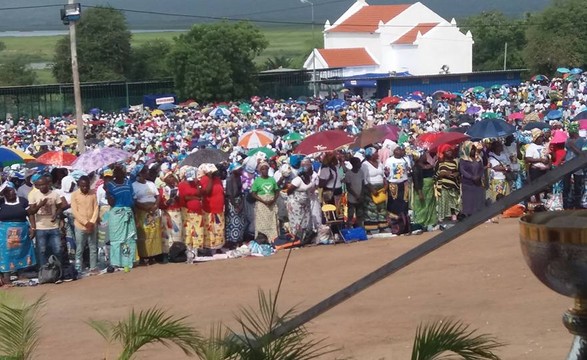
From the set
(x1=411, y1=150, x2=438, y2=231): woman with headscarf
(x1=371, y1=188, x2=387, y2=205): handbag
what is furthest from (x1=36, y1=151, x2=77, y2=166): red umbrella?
(x1=411, y1=150, x2=438, y2=231): woman with headscarf

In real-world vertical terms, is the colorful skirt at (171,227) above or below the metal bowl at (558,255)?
below

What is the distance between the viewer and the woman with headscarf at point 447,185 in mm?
13977

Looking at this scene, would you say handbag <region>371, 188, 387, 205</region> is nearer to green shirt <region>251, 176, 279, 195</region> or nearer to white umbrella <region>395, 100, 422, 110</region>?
green shirt <region>251, 176, 279, 195</region>

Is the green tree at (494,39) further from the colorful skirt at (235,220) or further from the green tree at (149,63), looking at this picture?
the colorful skirt at (235,220)

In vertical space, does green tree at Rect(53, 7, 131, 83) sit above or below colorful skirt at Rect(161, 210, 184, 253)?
above

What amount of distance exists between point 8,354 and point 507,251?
841 cm

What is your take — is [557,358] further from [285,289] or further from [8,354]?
[8,354]

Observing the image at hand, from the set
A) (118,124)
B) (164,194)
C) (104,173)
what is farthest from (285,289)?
(118,124)

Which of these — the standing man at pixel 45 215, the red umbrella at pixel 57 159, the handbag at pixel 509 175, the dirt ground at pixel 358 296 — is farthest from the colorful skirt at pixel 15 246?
the handbag at pixel 509 175

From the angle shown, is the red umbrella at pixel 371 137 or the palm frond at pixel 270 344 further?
the red umbrella at pixel 371 137

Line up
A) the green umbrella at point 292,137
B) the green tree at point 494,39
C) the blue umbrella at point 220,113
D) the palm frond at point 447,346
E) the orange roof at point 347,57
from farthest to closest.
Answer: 1. the green tree at point 494,39
2. the orange roof at point 347,57
3. the blue umbrella at point 220,113
4. the green umbrella at point 292,137
5. the palm frond at point 447,346

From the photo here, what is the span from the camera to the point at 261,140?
64.1 feet

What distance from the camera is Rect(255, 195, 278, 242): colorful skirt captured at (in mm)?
13000

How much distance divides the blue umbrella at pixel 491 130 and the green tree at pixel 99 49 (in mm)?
62160
